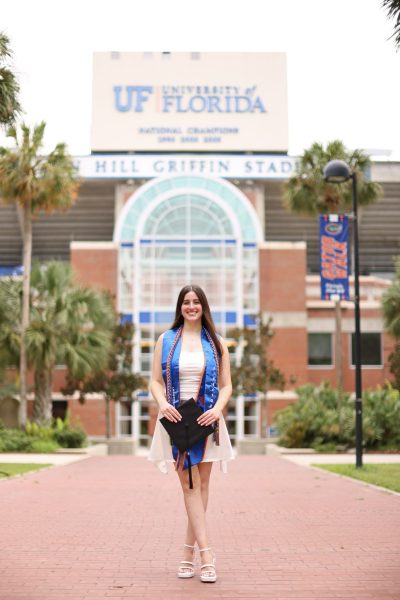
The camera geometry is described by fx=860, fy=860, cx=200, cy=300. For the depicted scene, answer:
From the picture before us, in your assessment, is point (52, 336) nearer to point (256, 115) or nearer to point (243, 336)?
point (243, 336)

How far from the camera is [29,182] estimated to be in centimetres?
2859

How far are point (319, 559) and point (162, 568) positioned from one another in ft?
4.41

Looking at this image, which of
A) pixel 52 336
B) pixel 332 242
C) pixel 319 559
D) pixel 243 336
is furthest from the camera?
pixel 243 336

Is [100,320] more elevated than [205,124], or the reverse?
[205,124]

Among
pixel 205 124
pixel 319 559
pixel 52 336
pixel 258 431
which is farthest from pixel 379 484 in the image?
pixel 205 124

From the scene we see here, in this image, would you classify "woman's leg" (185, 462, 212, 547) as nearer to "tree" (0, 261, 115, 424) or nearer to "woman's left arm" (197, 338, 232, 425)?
"woman's left arm" (197, 338, 232, 425)

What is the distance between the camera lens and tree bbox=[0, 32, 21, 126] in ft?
45.1

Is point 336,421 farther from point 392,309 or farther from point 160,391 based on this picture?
point 160,391

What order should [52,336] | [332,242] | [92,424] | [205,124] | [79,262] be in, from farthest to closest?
[205,124], [79,262], [92,424], [52,336], [332,242]

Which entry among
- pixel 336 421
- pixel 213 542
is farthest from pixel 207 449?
pixel 336 421

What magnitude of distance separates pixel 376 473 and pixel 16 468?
25.6ft

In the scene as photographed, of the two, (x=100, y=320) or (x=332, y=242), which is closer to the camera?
(x=332, y=242)

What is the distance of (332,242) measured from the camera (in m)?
20.4

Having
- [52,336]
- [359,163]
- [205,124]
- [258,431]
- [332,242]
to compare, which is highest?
[205,124]
